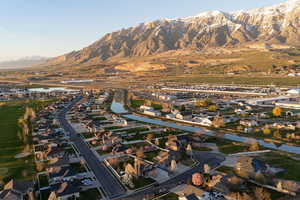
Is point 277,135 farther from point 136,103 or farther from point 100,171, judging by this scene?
point 136,103

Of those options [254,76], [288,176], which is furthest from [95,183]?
[254,76]

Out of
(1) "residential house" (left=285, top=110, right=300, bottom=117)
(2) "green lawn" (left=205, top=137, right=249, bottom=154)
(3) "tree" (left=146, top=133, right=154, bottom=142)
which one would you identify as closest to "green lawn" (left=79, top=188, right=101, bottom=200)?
(3) "tree" (left=146, top=133, right=154, bottom=142)

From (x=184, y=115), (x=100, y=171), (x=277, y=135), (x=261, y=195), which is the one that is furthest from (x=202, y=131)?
(x=261, y=195)

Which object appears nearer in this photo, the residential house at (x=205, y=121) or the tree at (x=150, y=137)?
the tree at (x=150, y=137)

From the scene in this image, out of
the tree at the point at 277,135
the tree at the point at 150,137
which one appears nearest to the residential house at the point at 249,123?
the tree at the point at 277,135

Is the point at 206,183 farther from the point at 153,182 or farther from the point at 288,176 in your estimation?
the point at 288,176

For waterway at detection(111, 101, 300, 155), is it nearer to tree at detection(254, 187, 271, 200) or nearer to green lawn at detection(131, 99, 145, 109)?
green lawn at detection(131, 99, 145, 109)

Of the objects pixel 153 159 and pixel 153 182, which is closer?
pixel 153 182

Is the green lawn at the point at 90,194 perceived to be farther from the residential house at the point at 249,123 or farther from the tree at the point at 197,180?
the residential house at the point at 249,123
